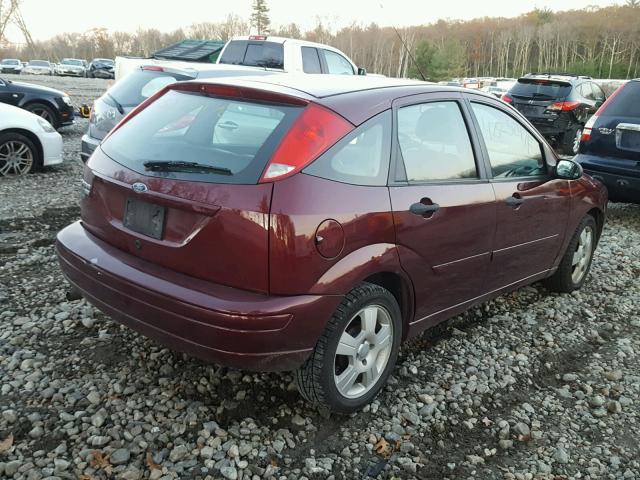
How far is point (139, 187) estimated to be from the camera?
2.79 m

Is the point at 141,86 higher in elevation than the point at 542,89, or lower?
higher

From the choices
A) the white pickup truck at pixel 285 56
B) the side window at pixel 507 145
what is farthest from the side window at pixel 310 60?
the side window at pixel 507 145

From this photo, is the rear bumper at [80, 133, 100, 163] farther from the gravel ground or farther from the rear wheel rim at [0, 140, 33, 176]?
the gravel ground

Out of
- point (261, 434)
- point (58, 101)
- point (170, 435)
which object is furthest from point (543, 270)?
point (58, 101)

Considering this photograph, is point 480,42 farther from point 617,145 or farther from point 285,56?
point 617,145

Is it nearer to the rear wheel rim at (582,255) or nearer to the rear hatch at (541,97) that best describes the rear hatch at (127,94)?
the rear wheel rim at (582,255)

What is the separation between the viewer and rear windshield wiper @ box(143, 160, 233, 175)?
2643 millimetres

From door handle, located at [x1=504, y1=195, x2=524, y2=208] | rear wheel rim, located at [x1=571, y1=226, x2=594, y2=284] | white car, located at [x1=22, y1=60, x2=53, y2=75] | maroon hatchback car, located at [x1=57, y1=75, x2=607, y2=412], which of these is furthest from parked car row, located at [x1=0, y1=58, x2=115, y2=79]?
door handle, located at [x1=504, y1=195, x2=524, y2=208]

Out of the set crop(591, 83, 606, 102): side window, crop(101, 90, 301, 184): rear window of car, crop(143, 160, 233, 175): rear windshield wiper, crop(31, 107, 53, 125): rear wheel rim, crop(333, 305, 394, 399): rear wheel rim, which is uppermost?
crop(101, 90, 301, 184): rear window of car

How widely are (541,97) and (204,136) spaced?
12.0 meters

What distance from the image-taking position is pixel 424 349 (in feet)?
12.5

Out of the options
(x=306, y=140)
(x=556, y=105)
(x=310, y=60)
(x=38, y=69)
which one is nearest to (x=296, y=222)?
(x=306, y=140)

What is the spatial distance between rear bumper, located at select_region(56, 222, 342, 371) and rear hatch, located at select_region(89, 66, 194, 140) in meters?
4.66

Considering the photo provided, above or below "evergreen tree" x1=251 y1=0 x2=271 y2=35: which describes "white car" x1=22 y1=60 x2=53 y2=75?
below
